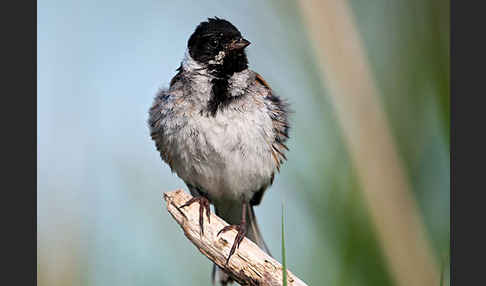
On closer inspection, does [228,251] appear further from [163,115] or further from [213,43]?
[213,43]

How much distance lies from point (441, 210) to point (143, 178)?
1204 millimetres

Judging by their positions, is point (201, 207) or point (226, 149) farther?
point (226, 149)

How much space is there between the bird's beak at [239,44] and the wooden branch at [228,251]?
0.62 m

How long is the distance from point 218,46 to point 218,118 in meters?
0.32

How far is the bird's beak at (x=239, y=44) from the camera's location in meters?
2.28

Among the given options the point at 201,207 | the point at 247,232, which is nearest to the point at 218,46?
the point at 201,207

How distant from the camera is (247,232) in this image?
101 inches

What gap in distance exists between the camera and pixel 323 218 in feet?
6.98

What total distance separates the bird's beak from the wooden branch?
0.62m

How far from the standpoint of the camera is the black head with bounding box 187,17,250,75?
7.55ft

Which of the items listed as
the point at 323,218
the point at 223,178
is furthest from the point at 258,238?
the point at 323,218

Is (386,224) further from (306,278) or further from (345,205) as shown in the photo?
(306,278)

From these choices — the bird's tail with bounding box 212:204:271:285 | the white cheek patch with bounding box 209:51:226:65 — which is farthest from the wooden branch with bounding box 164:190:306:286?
the white cheek patch with bounding box 209:51:226:65

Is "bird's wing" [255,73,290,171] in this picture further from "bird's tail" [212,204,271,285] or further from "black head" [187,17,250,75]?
"bird's tail" [212,204,271,285]
